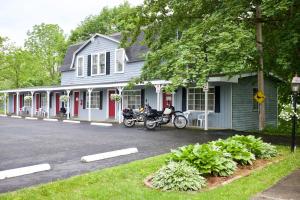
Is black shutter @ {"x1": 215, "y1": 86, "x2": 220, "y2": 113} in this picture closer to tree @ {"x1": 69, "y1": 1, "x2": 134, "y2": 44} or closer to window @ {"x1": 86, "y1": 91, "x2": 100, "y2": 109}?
window @ {"x1": 86, "y1": 91, "x2": 100, "y2": 109}

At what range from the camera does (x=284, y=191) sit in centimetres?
566

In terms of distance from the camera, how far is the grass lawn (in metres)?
5.46

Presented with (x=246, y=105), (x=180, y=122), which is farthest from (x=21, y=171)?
(x=246, y=105)

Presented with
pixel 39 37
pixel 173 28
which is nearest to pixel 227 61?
pixel 173 28

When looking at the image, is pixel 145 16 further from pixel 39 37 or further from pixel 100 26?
pixel 39 37

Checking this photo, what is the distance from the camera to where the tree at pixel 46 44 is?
50.8m

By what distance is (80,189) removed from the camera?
5859mm

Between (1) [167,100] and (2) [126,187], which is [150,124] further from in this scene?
(2) [126,187]

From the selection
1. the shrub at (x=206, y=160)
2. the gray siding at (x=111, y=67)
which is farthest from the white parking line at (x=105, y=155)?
the gray siding at (x=111, y=67)

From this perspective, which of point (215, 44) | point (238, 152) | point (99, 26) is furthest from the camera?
point (99, 26)

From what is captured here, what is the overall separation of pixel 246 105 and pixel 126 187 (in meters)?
14.1

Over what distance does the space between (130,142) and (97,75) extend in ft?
46.6

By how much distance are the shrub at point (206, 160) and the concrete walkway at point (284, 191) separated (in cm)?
101

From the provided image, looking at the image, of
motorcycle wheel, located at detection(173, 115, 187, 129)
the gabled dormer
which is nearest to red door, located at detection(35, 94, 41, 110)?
the gabled dormer
